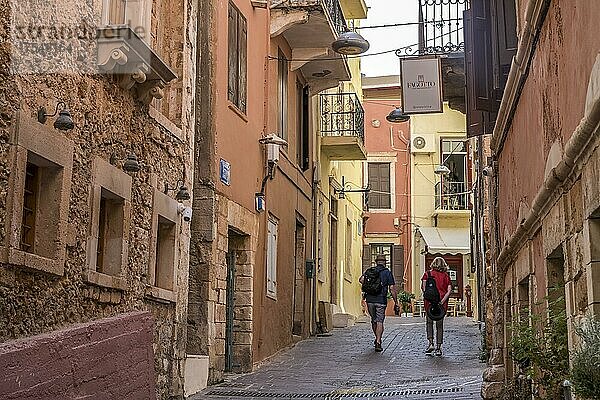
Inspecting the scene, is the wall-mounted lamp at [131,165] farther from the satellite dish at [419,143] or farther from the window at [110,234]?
the satellite dish at [419,143]

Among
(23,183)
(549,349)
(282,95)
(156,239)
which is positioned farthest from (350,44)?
(549,349)

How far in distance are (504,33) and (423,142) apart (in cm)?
→ 2402

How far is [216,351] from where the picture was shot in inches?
508

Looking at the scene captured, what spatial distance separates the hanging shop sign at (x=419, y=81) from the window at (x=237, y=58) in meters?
2.44

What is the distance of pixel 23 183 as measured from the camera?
750 cm

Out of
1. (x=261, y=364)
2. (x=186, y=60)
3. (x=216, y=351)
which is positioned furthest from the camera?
(x=261, y=364)

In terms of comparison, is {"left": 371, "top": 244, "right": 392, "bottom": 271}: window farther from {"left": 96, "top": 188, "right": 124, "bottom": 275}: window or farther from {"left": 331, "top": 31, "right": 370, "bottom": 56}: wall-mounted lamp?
{"left": 96, "top": 188, "right": 124, "bottom": 275}: window

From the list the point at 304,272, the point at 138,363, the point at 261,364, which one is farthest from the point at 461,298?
the point at 138,363

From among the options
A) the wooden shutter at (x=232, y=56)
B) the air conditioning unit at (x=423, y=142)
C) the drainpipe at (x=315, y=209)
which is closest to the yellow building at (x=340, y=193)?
the drainpipe at (x=315, y=209)

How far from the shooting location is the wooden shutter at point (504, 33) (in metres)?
11.0

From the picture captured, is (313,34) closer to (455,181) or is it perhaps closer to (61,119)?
(61,119)

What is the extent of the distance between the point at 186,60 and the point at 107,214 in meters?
2.88

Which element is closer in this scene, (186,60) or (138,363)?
(138,363)

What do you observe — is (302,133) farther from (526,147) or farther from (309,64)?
(526,147)
